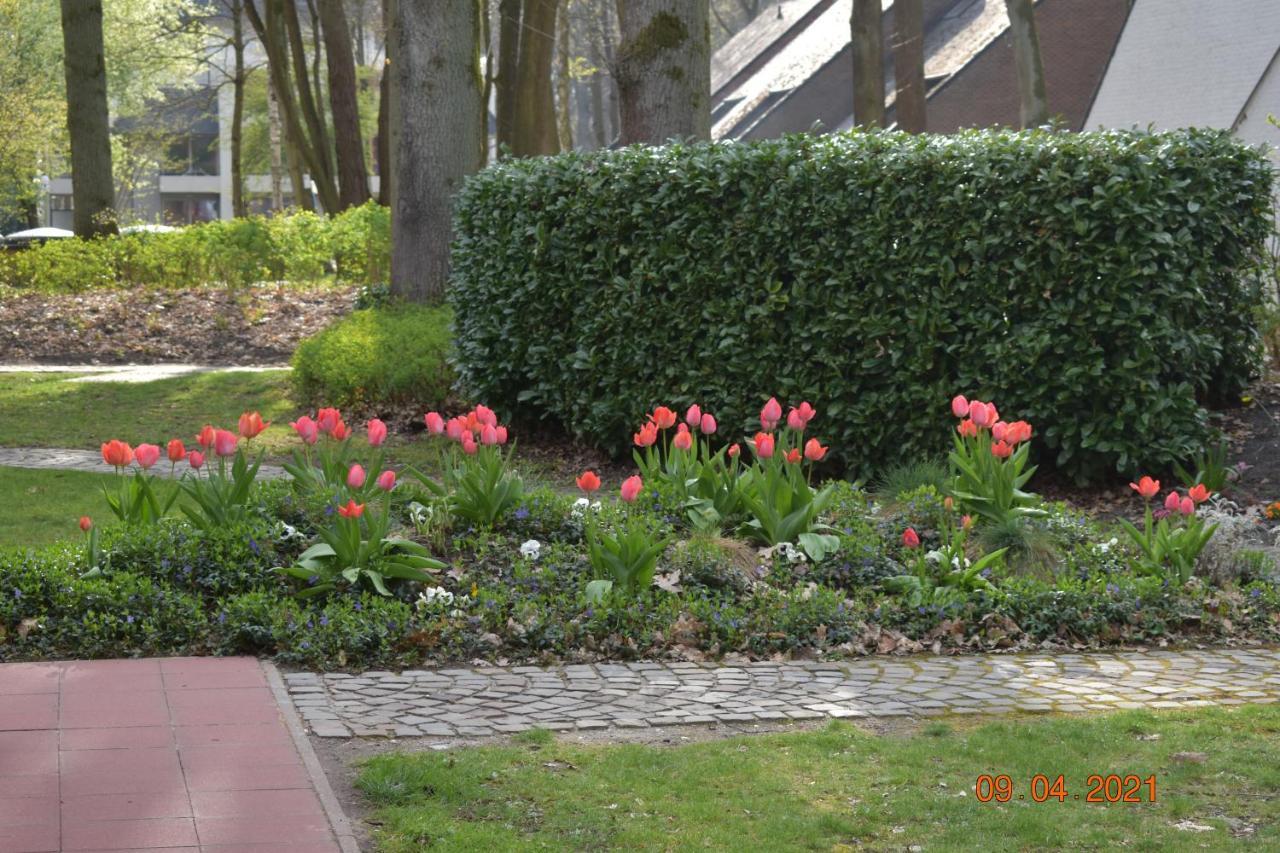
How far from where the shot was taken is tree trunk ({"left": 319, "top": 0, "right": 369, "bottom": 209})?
27.1 m

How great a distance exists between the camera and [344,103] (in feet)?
93.2

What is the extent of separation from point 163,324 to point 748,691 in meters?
16.1

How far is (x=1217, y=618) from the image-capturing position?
7.01 m

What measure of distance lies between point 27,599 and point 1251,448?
8096 mm

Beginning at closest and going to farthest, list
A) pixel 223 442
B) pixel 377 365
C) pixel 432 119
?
pixel 223 442
pixel 377 365
pixel 432 119

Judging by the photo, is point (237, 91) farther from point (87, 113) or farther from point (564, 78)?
point (87, 113)

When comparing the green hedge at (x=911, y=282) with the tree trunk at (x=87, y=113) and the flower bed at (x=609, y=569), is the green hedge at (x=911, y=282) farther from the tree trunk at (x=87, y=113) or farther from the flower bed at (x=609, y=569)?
the tree trunk at (x=87, y=113)

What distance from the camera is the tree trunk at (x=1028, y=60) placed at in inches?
839

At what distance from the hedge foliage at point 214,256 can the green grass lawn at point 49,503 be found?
474 inches

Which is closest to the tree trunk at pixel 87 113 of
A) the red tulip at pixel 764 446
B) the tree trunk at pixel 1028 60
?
the tree trunk at pixel 1028 60

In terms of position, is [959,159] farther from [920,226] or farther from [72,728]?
[72,728]

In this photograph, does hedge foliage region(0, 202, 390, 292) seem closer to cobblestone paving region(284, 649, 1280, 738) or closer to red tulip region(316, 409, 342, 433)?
red tulip region(316, 409, 342, 433)

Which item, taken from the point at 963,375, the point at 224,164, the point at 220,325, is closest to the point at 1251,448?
the point at 963,375

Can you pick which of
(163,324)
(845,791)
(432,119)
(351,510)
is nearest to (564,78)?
(163,324)
